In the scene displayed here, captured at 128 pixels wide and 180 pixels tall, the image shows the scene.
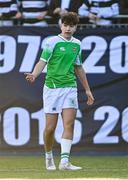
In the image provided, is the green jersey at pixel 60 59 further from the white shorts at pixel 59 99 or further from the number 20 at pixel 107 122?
the number 20 at pixel 107 122

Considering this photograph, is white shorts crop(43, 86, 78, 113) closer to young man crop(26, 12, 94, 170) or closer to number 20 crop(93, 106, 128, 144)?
young man crop(26, 12, 94, 170)

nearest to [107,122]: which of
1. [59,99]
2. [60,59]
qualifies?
[59,99]

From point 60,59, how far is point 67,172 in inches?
56.0

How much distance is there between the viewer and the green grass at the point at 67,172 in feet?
25.0

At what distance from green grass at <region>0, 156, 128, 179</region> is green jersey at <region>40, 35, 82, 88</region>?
44.7 inches

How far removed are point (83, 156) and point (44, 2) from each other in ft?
9.32

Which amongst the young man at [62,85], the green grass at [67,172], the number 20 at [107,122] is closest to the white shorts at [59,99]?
the young man at [62,85]

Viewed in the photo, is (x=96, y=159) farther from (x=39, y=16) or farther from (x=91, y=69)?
(x=39, y=16)

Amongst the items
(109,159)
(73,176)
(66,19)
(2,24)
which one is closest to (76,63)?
(66,19)

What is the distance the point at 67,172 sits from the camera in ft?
25.8

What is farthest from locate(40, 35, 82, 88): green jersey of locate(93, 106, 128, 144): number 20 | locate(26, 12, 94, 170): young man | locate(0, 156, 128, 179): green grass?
locate(93, 106, 128, 144): number 20

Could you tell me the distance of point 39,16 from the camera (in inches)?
426

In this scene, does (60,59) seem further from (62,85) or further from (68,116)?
(68,116)

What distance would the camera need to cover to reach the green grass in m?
7.63
